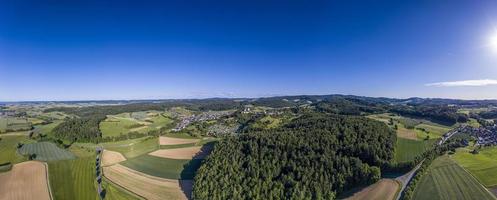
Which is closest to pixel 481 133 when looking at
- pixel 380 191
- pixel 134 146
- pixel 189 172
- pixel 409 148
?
pixel 409 148

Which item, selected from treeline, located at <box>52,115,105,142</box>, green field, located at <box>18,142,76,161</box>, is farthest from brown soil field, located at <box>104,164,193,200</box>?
treeline, located at <box>52,115,105,142</box>

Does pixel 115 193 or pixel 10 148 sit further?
pixel 10 148

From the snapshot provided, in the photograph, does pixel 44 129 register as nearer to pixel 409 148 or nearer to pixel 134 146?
pixel 134 146

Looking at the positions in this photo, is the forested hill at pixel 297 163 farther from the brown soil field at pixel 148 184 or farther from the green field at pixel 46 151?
the green field at pixel 46 151

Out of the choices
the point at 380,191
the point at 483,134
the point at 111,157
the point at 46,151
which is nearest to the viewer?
the point at 380,191

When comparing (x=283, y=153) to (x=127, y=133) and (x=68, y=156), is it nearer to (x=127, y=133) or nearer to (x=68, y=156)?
(x=68, y=156)

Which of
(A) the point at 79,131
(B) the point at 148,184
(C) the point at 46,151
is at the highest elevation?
(A) the point at 79,131

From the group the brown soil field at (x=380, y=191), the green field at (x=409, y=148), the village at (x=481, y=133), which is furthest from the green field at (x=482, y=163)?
the brown soil field at (x=380, y=191)
